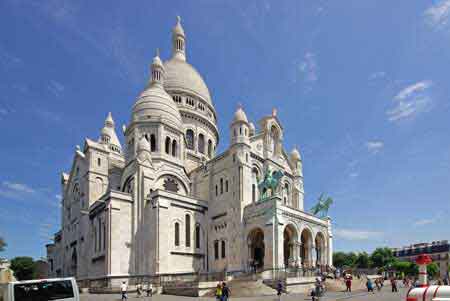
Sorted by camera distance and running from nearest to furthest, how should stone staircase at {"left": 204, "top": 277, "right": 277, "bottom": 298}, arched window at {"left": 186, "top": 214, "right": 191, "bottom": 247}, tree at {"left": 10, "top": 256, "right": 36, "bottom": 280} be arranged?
stone staircase at {"left": 204, "top": 277, "right": 277, "bottom": 298} → arched window at {"left": 186, "top": 214, "right": 191, "bottom": 247} → tree at {"left": 10, "top": 256, "right": 36, "bottom": 280}

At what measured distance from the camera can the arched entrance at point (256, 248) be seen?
4206 centimetres

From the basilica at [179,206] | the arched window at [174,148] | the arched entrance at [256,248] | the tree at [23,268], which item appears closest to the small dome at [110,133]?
the basilica at [179,206]

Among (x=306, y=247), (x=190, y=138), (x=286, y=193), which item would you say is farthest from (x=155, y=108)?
(x=306, y=247)

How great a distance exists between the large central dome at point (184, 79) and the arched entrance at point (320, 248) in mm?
34635

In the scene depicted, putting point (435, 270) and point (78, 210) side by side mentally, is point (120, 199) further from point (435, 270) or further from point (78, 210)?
point (435, 270)

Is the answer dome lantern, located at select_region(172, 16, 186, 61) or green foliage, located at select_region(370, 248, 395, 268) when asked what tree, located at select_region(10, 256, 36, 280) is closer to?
dome lantern, located at select_region(172, 16, 186, 61)

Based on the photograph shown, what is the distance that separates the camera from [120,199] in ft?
140

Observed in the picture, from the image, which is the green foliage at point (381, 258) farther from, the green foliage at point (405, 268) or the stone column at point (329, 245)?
the stone column at point (329, 245)

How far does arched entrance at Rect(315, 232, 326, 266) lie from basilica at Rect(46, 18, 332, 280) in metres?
0.13

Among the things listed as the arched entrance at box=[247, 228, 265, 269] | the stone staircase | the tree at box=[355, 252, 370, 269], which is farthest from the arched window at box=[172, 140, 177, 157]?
the tree at box=[355, 252, 370, 269]

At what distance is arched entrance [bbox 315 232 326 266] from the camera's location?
154 ft

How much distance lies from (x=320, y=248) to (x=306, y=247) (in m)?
3.27

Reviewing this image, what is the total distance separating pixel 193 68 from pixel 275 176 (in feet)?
126

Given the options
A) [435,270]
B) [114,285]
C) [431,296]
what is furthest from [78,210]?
[435,270]
